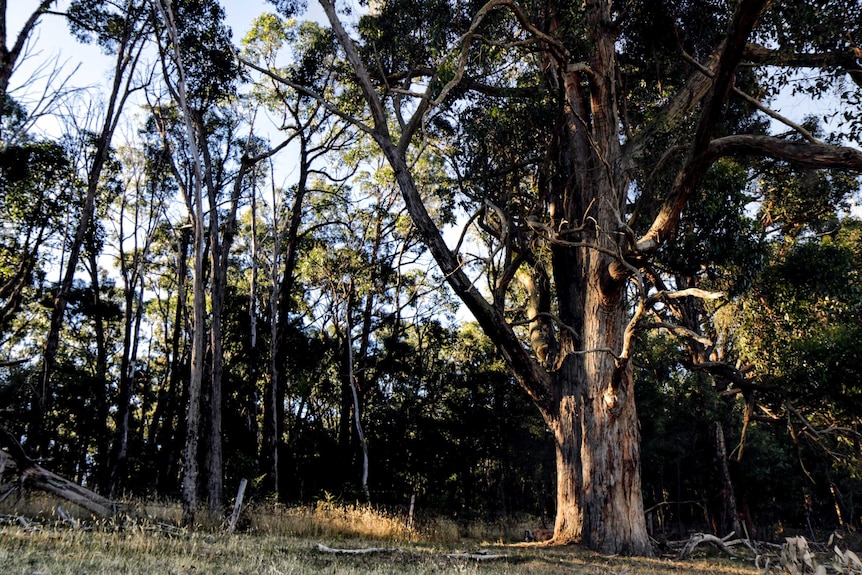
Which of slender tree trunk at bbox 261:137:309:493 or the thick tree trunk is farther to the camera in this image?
slender tree trunk at bbox 261:137:309:493

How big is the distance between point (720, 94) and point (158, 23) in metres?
15.5

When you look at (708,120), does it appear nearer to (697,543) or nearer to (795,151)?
(795,151)

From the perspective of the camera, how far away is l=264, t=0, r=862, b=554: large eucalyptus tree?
26.8 feet

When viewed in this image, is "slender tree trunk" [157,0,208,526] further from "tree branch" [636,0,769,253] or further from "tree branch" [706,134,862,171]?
"tree branch" [706,134,862,171]

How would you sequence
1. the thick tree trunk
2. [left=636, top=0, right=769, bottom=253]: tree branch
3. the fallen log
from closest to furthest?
1. [left=636, top=0, right=769, bottom=253]: tree branch
2. the fallen log
3. the thick tree trunk

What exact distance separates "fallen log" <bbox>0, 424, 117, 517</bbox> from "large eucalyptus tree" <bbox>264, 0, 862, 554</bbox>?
6.29 metres

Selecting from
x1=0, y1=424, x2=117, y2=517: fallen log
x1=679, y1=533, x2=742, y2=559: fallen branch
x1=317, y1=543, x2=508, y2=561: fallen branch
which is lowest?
x1=679, y1=533, x2=742, y2=559: fallen branch

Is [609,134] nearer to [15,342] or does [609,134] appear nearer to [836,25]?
[836,25]

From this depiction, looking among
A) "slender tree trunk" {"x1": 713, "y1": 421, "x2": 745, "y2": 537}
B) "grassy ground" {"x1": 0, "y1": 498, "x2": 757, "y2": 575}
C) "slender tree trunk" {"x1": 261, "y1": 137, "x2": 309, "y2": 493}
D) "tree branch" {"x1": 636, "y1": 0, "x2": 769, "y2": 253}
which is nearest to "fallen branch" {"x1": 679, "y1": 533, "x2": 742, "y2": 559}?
"grassy ground" {"x1": 0, "y1": 498, "x2": 757, "y2": 575}

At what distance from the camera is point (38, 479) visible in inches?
305

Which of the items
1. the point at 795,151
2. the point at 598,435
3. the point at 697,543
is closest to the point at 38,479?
the point at 598,435

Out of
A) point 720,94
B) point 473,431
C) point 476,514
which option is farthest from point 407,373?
point 720,94

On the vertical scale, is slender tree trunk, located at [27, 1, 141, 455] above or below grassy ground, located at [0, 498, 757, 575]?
above

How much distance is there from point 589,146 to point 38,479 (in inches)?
434
